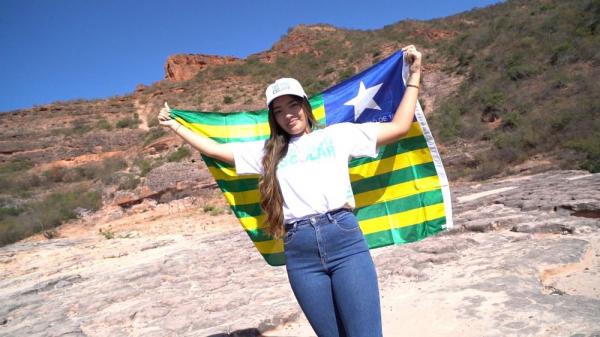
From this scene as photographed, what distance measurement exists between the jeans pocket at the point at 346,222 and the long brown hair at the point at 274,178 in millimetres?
284

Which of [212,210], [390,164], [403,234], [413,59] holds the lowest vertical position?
[212,210]

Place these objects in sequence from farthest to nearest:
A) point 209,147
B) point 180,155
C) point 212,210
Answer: point 180,155, point 212,210, point 209,147

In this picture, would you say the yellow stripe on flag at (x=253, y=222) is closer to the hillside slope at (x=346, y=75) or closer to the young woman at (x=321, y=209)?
the young woman at (x=321, y=209)

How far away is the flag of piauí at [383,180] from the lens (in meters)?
3.00

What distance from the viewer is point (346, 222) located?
1.77 m

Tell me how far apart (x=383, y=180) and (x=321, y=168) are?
1.44m

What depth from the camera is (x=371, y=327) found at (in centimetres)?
172

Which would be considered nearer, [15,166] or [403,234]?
[403,234]

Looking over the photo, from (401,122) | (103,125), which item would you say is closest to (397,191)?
(401,122)

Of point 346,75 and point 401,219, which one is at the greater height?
point 346,75

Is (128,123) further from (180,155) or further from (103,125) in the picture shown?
(180,155)

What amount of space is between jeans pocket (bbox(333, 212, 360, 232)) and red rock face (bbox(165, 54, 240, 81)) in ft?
145

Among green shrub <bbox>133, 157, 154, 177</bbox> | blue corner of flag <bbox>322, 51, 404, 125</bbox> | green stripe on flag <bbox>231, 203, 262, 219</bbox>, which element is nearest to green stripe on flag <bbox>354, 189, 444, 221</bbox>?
blue corner of flag <bbox>322, 51, 404, 125</bbox>

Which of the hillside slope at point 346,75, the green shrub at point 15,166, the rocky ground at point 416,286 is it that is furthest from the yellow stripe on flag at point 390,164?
the green shrub at point 15,166
